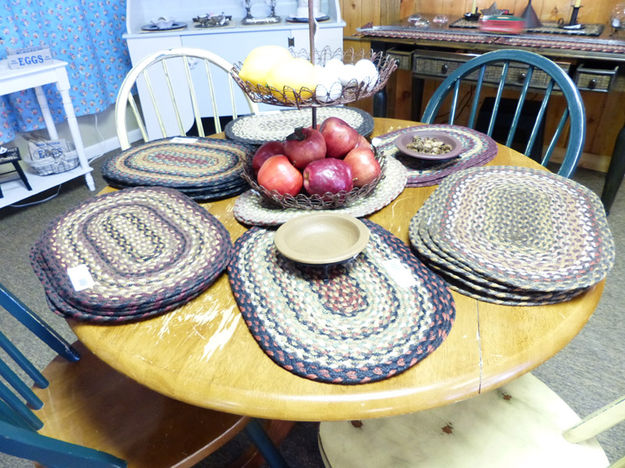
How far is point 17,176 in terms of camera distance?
2.48m

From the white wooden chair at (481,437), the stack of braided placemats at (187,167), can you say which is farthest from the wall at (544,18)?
the white wooden chair at (481,437)

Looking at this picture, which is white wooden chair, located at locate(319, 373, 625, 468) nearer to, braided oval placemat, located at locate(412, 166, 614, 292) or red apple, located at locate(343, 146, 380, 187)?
braided oval placemat, located at locate(412, 166, 614, 292)

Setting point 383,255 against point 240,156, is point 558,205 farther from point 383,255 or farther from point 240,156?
point 240,156

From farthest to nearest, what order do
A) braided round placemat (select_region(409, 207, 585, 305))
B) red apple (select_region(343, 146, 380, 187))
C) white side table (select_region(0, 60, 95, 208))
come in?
white side table (select_region(0, 60, 95, 208)), red apple (select_region(343, 146, 380, 187)), braided round placemat (select_region(409, 207, 585, 305))

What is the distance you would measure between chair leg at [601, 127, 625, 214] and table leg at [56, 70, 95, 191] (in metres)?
2.71

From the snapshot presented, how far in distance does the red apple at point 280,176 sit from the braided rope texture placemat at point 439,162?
28 cm

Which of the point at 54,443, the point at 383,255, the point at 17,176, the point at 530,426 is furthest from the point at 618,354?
the point at 17,176

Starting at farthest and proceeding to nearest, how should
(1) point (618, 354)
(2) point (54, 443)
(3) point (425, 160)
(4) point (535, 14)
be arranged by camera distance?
(4) point (535, 14) < (1) point (618, 354) < (3) point (425, 160) < (2) point (54, 443)

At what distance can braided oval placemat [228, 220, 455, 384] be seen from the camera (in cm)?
55

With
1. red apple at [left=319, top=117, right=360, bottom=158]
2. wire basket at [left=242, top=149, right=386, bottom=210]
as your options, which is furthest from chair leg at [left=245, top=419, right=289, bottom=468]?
red apple at [left=319, top=117, right=360, bottom=158]

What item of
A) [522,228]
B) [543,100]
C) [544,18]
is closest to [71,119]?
[543,100]

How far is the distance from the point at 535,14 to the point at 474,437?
7.38 ft

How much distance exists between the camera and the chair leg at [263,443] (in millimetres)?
857

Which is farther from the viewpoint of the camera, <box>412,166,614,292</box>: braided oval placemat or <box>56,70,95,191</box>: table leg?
<box>56,70,95,191</box>: table leg
